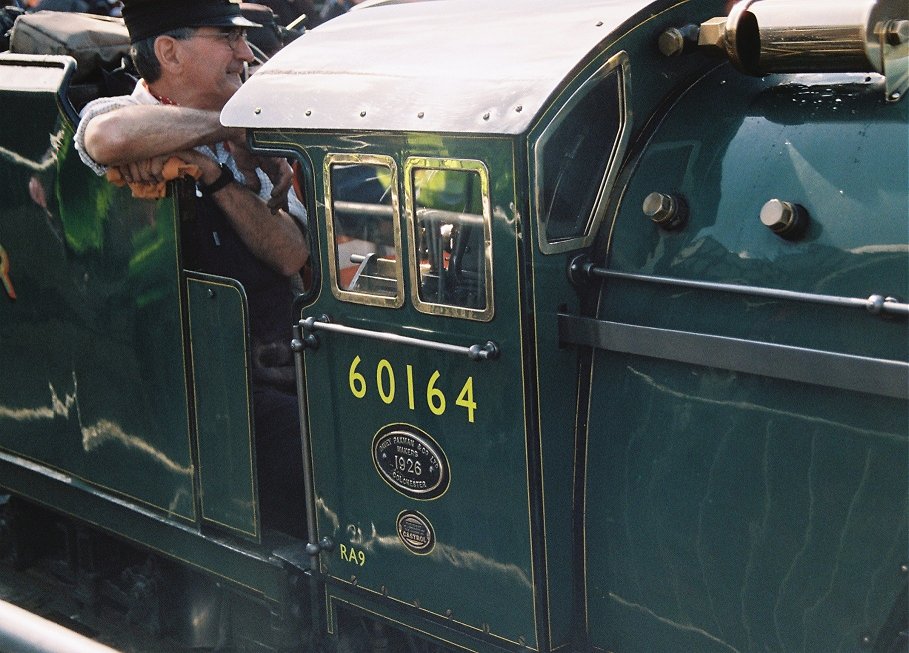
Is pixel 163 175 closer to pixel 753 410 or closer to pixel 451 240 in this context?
pixel 451 240

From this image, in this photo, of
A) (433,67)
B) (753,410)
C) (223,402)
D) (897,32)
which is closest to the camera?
(897,32)

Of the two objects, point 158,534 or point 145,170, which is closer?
point 145,170

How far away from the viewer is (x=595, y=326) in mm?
3109

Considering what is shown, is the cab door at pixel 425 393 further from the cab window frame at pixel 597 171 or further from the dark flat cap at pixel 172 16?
the dark flat cap at pixel 172 16

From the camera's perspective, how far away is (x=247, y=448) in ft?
13.2

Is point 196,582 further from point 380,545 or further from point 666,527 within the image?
point 666,527

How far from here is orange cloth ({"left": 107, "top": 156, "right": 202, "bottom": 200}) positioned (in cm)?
398

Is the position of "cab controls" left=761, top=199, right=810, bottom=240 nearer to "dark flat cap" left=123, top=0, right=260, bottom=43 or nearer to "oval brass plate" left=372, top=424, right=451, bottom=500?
"oval brass plate" left=372, top=424, right=451, bottom=500

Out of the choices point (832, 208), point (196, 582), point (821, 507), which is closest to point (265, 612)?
point (196, 582)

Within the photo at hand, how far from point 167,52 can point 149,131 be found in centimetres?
46

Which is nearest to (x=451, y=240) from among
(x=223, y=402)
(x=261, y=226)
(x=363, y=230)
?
(x=363, y=230)

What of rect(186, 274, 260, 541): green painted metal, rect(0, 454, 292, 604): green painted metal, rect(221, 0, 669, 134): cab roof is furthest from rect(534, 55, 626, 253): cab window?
rect(0, 454, 292, 604): green painted metal

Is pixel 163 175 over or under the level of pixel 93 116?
under

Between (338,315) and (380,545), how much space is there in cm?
69
